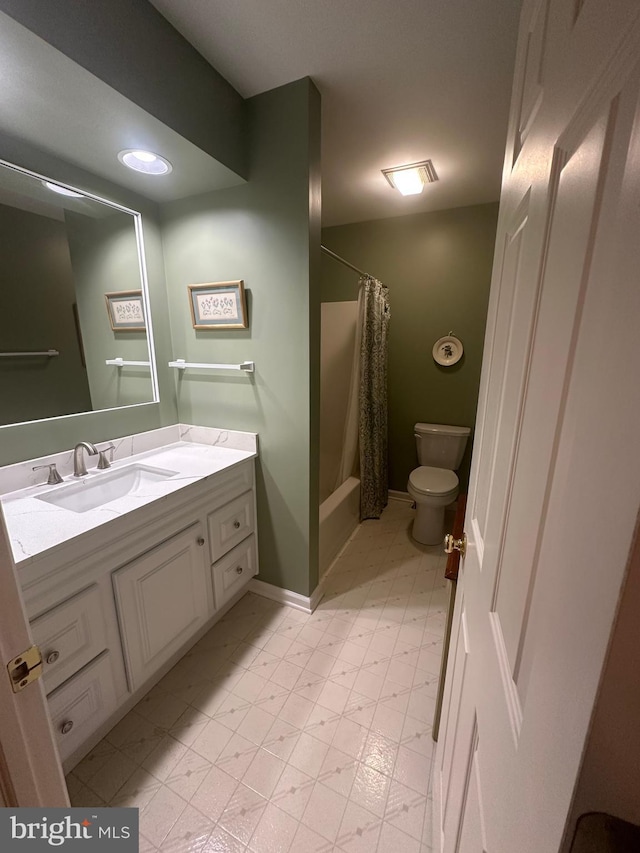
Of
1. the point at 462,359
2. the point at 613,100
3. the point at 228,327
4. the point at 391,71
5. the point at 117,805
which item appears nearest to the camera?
the point at 613,100

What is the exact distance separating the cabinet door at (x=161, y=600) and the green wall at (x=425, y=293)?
211 cm

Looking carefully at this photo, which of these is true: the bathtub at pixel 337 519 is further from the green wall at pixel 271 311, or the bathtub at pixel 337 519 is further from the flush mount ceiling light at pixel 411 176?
the flush mount ceiling light at pixel 411 176

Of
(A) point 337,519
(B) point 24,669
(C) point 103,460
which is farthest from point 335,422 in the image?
(B) point 24,669

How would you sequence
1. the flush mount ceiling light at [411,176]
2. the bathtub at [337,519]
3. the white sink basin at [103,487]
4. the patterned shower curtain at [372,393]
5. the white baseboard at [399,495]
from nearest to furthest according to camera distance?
the white sink basin at [103,487] < the flush mount ceiling light at [411,176] < the bathtub at [337,519] < the patterned shower curtain at [372,393] < the white baseboard at [399,495]

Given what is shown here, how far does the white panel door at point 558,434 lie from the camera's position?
0.79 feet

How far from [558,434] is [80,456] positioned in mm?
1733

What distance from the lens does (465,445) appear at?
2766 mm

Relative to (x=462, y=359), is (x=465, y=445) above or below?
below

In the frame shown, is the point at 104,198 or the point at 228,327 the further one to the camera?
the point at 228,327

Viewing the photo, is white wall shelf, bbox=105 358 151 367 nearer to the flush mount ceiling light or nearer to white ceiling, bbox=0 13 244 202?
white ceiling, bbox=0 13 244 202

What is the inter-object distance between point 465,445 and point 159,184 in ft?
8.58

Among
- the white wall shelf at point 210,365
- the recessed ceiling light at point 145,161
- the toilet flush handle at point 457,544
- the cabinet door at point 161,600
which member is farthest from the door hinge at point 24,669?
the recessed ceiling light at point 145,161

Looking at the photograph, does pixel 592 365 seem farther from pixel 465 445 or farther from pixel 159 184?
pixel 465 445

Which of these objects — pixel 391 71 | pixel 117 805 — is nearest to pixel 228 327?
pixel 391 71
